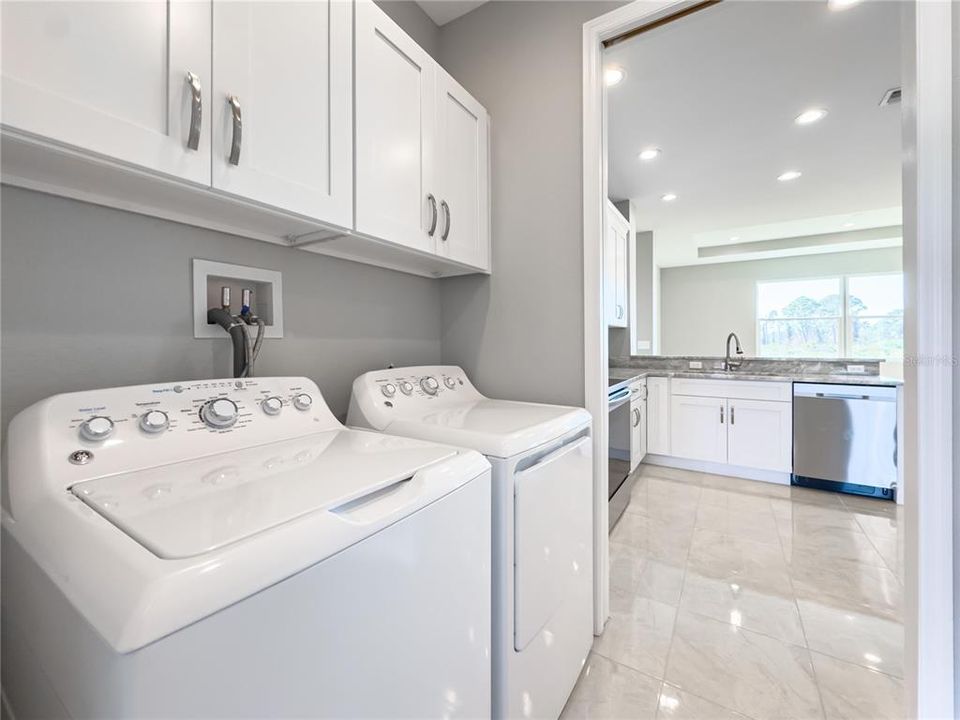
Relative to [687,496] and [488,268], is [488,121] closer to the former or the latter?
[488,268]

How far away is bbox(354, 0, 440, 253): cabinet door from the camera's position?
3.74 ft

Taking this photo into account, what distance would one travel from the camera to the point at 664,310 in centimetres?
765

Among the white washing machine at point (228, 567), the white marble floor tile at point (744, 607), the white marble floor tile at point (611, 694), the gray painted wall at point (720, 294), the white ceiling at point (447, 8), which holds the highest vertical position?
the white ceiling at point (447, 8)

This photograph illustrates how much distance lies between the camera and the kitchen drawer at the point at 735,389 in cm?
321

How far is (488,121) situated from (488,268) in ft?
2.08

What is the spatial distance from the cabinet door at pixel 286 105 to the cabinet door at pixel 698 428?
344 centimetres

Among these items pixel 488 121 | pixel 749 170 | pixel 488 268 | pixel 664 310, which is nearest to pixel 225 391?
pixel 488 268

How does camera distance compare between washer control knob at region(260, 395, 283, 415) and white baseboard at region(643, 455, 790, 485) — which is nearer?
washer control knob at region(260, 395, 283, 415)

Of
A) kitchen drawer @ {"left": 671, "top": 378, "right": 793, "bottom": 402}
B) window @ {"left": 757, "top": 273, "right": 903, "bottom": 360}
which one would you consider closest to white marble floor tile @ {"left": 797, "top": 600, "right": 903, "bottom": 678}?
kitchen drawer @ {"left": 671, "top": 378, "right": 793, "bottom": 402}

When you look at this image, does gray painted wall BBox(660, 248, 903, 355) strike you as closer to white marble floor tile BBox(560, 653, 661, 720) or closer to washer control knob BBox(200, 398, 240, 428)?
white marble floor tile BBox(560, 653, 661, 720)

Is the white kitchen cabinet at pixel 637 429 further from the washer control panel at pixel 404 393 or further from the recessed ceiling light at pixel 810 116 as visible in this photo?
the recessed ceiling light at pixel 810 116

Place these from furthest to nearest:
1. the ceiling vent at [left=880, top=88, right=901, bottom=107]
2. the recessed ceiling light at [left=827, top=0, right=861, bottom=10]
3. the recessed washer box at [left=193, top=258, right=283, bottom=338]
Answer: the ceiling vent at [left=880, top=88, right=901, bottom=107], the recessed ceiling light at [left=827, top=0, right=861, bottom=10], the recessed washer box at [left=193, top=258, right=283, bottom=338]

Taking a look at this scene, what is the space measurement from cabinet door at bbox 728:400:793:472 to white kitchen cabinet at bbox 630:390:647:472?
2.31 feet

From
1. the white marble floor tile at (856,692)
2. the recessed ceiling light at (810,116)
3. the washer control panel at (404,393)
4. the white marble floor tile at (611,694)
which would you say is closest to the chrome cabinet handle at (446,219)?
the washer control panel at (404,393)
